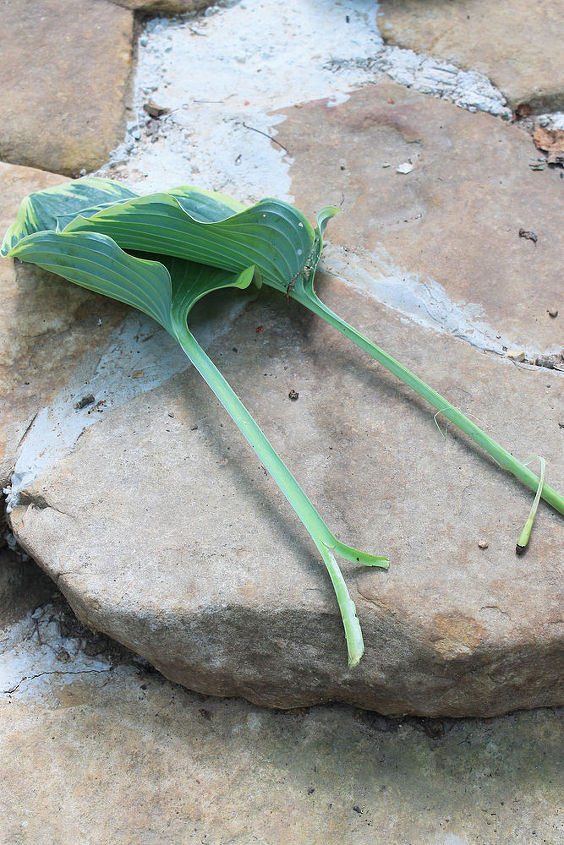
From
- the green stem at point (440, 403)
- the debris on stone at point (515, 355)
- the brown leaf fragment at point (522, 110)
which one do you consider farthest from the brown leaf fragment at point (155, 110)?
the debris on stone at point (515, 355)

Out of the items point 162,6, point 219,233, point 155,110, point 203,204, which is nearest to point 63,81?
point 155,110

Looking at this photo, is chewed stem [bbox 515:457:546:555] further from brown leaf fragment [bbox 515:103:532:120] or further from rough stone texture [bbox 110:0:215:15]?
rough stone texture [bbox 110:0:215:15]

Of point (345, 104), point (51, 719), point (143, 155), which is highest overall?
point (345, 104)

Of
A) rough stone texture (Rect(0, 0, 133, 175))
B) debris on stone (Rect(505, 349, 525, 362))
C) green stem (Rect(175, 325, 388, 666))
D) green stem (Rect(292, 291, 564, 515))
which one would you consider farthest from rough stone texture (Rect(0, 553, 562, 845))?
rough stone texture (Rect(0, 0, 133, 175))

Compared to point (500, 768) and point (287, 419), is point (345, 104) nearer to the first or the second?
point (287, 419)

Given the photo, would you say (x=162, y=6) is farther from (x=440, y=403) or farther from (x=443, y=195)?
(x=440, y=403)

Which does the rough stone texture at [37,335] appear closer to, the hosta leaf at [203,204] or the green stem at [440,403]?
the hosta leaf at [203,204]

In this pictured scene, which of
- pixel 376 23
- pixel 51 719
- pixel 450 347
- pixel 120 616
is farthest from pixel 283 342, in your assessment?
pixel 376 23
